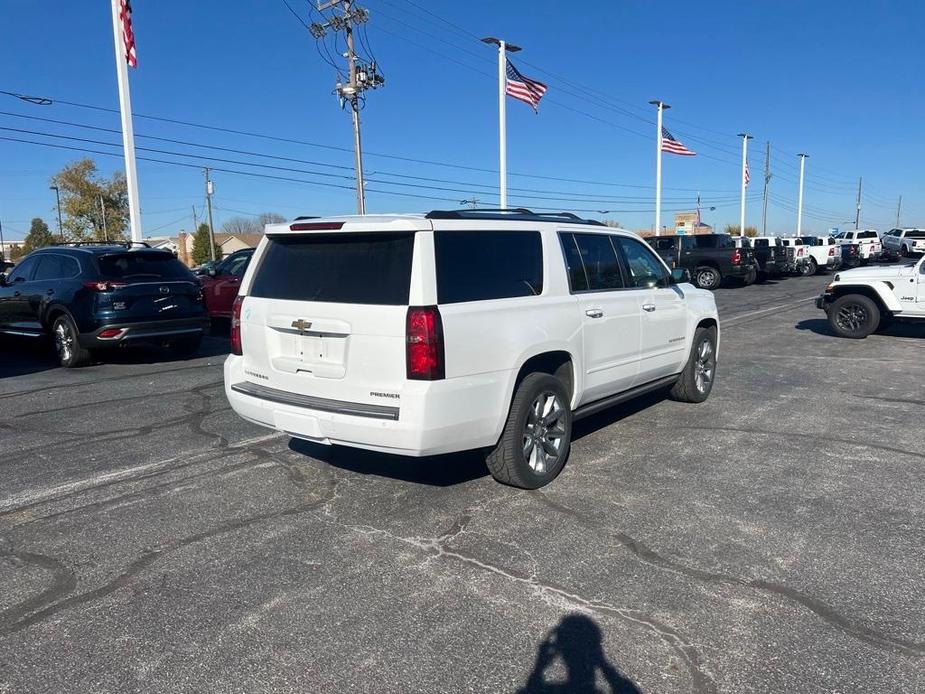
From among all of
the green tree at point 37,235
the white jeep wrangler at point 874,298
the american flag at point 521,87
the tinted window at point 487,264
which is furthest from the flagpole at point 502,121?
the green tree at point 37,235

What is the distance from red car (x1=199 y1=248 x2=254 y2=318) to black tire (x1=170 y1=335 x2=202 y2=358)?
73.8 inches

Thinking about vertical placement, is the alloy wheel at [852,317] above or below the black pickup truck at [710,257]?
below

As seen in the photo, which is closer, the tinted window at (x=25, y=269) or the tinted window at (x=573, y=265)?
the tinted window at (x=573, y=265)

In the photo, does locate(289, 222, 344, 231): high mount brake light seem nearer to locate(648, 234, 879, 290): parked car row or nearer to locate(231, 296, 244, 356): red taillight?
locate(231, 296, 244, 356): red taillight

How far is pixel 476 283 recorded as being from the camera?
447 centimetres

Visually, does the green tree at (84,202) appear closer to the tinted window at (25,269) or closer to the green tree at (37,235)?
the green tree at (37,235)

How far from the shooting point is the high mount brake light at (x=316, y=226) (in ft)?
14.6

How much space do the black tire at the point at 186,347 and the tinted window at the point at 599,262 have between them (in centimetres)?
716

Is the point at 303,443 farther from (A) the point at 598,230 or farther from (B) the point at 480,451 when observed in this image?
(A) the point at 598,230

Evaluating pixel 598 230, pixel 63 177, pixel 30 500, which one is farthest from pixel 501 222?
pixel 63 177

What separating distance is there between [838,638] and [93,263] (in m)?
9.74

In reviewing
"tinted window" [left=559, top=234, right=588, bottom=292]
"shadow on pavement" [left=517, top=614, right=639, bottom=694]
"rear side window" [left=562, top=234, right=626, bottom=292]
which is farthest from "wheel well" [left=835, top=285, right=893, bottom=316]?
"shadow on pavement" [left=517, top=614, right=639, bottom=694]

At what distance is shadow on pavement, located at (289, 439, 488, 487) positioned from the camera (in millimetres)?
5082

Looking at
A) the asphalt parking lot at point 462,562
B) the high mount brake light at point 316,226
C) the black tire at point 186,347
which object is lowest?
the asphalt parking lot at point 462,562
